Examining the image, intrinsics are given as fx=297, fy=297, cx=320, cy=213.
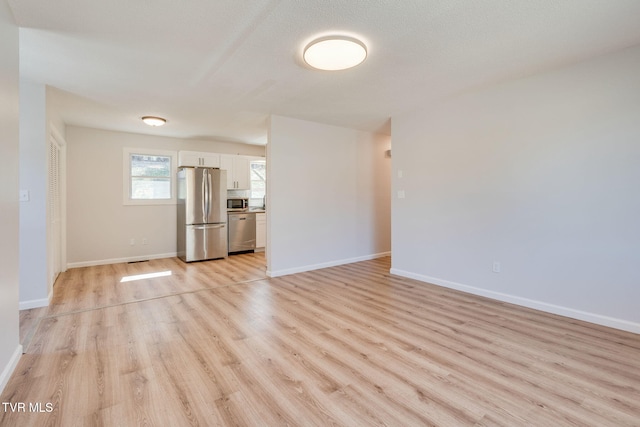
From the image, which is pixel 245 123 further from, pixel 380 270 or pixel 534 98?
pixel 534 98

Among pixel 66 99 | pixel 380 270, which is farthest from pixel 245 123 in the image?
pixel 380 270

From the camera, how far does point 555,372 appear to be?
1949 mm

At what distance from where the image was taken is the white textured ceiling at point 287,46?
2.02 m

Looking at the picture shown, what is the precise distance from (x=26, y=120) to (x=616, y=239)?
5.84 metres

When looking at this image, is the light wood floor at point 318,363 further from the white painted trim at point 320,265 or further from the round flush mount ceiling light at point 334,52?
the round flush mount ceiling light at point 334,52

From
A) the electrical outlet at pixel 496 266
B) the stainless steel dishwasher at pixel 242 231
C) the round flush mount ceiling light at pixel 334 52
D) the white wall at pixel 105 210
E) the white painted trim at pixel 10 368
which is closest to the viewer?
the white painted trim at pixel 10 368

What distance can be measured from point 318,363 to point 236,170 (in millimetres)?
5136

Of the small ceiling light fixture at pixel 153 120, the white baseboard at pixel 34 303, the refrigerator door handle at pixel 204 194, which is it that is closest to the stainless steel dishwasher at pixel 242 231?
the refrigerator door handle at pixel 204 194

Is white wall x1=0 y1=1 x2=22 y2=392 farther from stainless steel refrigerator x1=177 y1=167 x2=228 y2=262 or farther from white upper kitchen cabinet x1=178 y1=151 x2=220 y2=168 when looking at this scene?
white upper kitchen cabinet x1=178 y1=151 x2=220 y2=168

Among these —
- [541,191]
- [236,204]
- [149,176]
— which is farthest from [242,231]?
[541,191]

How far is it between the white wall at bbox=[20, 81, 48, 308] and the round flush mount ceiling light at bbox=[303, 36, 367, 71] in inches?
117

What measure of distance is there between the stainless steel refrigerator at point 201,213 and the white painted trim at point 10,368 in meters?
3.41

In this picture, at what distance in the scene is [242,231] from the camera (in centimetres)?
635

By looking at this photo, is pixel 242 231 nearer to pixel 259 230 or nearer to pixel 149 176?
pixel 259 230
